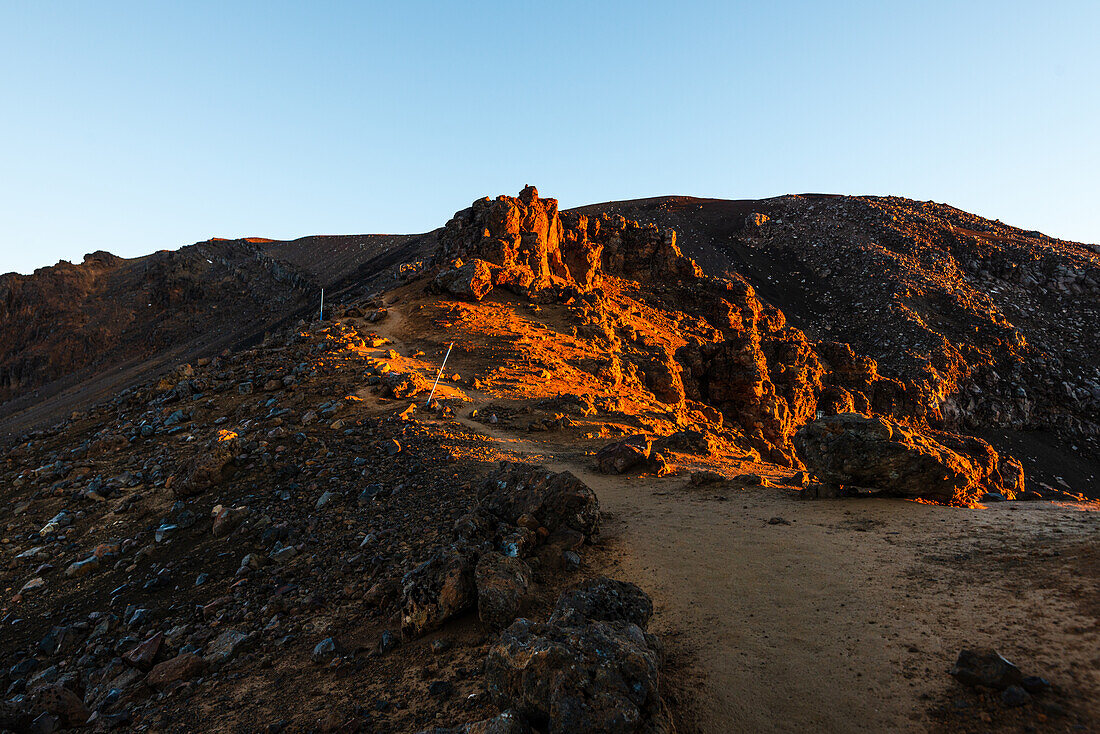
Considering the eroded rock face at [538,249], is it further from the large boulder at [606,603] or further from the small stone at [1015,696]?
the small stone at [1015,696]

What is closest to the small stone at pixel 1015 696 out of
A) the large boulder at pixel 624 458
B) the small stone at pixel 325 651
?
the small stone at pixel 325 651

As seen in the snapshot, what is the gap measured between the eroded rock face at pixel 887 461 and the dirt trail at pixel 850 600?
43 cm

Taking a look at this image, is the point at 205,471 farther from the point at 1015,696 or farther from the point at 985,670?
the point at 1015,696

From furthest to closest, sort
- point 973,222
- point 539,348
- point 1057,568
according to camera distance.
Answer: point 973,222
point 539,348
point 1057,568

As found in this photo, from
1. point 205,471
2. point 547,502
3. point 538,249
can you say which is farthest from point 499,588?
point 538,249

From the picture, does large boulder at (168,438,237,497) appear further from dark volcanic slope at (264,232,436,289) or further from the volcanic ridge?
dark volcanic slope at (264,232,436,289)

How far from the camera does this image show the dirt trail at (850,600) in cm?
385

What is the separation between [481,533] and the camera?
6766 mm

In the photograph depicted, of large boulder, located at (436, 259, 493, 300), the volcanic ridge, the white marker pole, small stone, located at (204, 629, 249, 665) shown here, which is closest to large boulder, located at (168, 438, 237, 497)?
the volcanic ridge

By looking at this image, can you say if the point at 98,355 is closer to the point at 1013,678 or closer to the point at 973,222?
the point at 1013,678

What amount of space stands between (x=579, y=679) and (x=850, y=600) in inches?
134

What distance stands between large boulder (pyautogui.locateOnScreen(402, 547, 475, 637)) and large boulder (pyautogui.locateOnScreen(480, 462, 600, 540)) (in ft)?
A: 5.59

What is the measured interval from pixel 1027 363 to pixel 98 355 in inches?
2749

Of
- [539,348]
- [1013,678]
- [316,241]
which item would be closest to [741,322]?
[539,348]
